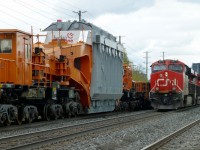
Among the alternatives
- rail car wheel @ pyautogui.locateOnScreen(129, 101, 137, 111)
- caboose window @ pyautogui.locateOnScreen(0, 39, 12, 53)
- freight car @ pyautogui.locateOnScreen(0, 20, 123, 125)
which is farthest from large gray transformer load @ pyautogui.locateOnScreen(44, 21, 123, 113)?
rail car wheel @ pyautogui.locateOnScreen(129, 101, 137, 111)

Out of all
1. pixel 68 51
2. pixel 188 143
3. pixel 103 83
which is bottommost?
pixel 188 143

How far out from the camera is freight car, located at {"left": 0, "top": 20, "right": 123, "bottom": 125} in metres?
16.1

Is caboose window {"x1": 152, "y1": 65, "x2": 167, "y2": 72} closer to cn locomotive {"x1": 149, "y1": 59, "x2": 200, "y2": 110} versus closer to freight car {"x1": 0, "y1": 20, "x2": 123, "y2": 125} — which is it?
cn locomotive {"x1": 149, "y1": 59, "x2": 200, "y2": 110}

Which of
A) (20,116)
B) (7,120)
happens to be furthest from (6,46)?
(7,120)

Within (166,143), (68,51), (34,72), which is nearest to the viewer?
(166,143)

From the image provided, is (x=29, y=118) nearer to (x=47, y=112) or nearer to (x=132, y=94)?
(x=47, y=112)

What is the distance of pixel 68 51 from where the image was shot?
20.5 m

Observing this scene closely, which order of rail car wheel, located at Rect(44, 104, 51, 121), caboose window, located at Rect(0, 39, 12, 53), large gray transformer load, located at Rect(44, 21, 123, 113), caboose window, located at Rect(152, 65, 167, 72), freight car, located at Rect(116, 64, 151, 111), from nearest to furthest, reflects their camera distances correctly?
caboose window, located at Rect(0, 39, 12, 53), rail car wheel, located at Rect(44, 104, 51, 121), large gray transformer load, located at Rect(44, 21, 123, 113), freight car, located at Rect(116, 64, 151, 111), caboose window, located at Rect(152, 65, 167, 72)

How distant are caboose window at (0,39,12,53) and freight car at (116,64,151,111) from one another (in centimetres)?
1416

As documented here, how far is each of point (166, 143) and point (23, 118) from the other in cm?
711

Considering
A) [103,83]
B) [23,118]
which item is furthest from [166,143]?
[103,83]

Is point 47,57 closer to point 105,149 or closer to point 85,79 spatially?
point 85,79

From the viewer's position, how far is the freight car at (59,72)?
16.1m

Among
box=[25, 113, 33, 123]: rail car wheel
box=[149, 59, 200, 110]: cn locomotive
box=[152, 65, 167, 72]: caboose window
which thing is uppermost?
box=[152, 65, 167, 72]: caboose window
